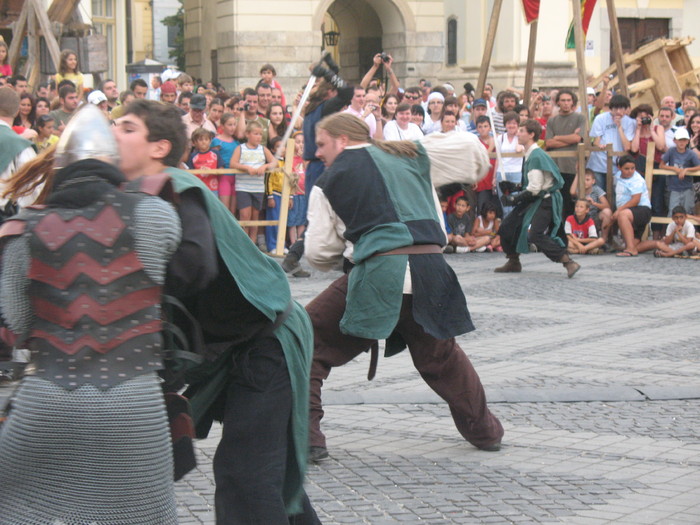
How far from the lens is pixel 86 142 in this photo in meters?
3.25

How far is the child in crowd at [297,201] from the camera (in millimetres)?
14281

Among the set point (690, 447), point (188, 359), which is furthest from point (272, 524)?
point (690, 447)

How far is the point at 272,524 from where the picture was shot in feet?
11.9

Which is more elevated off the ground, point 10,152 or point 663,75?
point 663,75

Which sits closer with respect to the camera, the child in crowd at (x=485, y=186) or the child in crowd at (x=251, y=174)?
the child in crowd at (x=251, y=174)

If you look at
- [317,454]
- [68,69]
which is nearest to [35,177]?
[317,454]

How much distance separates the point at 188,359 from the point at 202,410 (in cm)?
44

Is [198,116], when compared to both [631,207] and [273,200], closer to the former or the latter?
[273,200]

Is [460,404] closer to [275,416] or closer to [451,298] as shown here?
[451,298]

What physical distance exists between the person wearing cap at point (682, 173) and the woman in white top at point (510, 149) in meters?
1.76

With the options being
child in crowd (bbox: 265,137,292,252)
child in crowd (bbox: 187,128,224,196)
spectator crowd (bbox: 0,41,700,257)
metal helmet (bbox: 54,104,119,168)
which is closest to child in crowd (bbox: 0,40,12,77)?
spectator crowd (bbox: 0,41,700,257)

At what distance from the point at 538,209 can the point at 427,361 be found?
7190 mm

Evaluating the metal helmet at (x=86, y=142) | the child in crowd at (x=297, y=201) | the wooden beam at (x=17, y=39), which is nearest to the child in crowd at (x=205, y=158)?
the child in crowd at (x=297, y=201)

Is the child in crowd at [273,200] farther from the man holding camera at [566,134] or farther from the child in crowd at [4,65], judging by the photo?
the child in crowd at [4,65]
